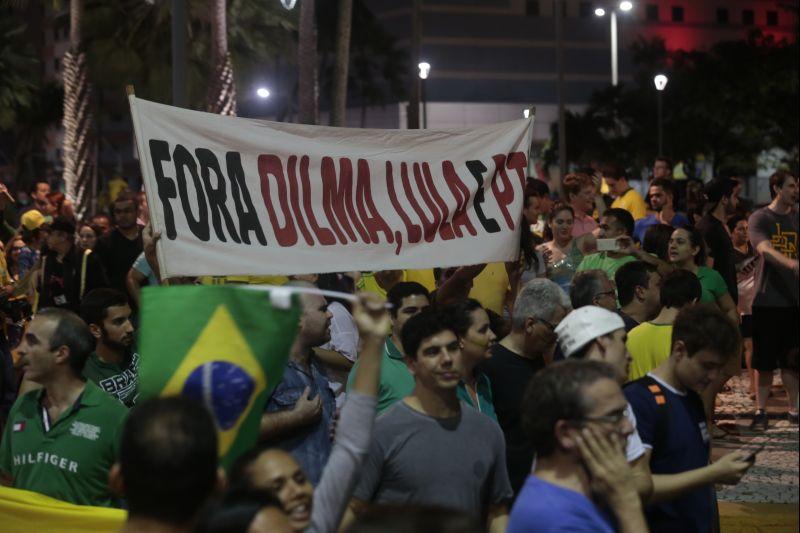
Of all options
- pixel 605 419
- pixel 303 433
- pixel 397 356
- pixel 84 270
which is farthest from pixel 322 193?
pixel 84 270

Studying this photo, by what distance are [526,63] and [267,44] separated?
46.2m

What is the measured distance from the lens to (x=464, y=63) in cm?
8138

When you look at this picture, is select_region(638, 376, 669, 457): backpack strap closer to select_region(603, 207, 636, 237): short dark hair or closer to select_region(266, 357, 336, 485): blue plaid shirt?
select_region(266, 357, 336, 485): blue plaid shirt

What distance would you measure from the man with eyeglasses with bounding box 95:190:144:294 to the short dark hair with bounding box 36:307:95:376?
5464 millimetres

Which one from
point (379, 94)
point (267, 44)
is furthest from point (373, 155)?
point (379, 94)

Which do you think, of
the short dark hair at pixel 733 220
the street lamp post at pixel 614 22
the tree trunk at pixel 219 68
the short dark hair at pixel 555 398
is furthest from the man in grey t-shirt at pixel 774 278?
the street lamp post at pixel 614 22

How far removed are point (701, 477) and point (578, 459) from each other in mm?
880

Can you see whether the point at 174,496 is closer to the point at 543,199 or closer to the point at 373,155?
the point at 373,155

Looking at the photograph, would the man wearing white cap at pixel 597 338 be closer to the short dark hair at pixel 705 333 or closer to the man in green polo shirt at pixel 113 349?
the short dark hair at pixel 705 333

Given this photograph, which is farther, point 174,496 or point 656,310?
point 656,310

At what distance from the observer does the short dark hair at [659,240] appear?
10.5m

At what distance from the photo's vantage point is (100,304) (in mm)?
7262

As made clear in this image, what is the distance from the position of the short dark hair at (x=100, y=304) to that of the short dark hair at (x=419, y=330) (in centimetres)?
226

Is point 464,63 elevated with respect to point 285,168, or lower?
elevated
